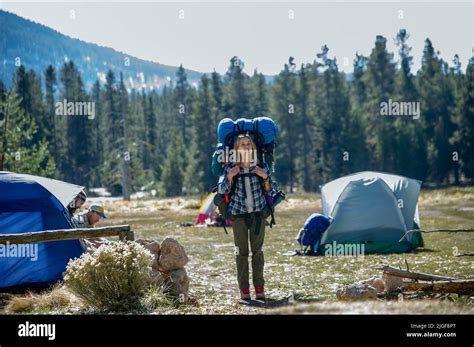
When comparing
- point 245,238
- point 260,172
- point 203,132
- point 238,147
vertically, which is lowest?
point 245,238

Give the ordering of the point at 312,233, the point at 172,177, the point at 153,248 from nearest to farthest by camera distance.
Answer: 1. the point at 153,248
2. the point at 312,233
3. the point at 172,177

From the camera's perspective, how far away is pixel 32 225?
1147cm

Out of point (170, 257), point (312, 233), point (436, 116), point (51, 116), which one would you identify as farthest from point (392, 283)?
point (51, 116)

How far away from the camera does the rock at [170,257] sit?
988 cm

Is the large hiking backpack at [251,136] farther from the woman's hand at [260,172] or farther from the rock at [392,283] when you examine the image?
the rock at [392,283]

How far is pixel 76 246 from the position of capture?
11445 millimetres

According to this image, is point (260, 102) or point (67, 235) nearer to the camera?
point (67, 235)

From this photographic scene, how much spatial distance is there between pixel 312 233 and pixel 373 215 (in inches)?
63.2

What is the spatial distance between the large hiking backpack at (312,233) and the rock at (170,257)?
653 centimetres

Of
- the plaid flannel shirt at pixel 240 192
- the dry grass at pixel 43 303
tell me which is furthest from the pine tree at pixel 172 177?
the plaid flannel shirt at pixel 240 192

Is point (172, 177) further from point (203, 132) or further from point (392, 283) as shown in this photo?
point (392, 283)

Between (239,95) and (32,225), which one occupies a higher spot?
(239,95)

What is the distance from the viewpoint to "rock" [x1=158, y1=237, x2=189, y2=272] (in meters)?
9.88
